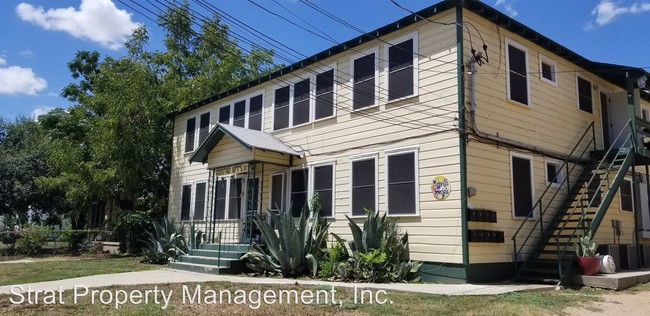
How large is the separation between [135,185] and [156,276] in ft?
31.6

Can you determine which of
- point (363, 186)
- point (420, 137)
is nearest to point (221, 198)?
point (363, 186)

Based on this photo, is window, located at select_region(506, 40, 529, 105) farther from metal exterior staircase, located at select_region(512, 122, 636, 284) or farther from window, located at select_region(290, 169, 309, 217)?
window, located at select_region(290, 169, 309, 217)

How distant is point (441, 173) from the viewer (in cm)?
1056

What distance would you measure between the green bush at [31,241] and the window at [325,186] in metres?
13.6

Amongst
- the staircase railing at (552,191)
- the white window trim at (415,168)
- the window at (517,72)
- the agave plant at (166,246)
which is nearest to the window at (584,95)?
the staircase railing at (552,191)

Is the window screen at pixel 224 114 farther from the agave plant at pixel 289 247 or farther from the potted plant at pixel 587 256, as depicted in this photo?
the potted plant at pixel 587 256

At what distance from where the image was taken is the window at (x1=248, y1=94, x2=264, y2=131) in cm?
1619

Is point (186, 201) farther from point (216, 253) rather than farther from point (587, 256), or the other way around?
point (587, 256)

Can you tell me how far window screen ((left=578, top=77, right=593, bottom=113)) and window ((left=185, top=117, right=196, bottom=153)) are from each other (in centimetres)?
1359

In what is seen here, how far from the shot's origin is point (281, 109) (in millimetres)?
15359

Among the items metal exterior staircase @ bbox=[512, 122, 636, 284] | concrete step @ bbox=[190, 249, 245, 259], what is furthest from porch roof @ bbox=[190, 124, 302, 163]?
metal exterior staircase @ bbox=[512, 122, 636, 284]

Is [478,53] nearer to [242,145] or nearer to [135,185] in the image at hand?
[242,145]

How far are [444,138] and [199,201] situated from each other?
1059cm

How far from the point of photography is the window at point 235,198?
16.0m
